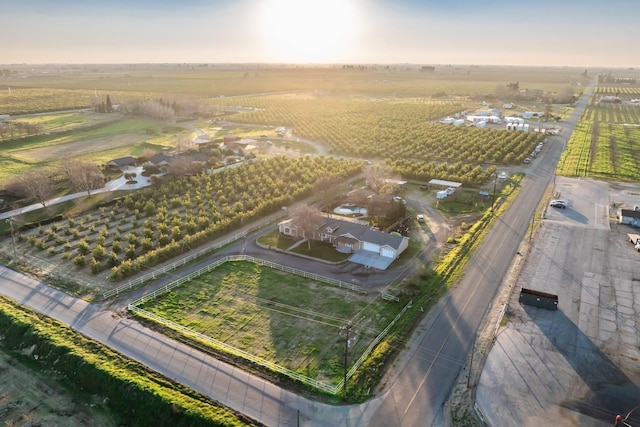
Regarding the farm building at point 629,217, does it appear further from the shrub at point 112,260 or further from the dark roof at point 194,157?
the dark roof at point 194,157

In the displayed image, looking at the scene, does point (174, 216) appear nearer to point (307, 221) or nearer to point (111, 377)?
point (307, 221)

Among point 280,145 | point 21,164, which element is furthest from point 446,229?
point 21,164

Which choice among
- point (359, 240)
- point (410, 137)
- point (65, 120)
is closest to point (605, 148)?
point (410, 137)

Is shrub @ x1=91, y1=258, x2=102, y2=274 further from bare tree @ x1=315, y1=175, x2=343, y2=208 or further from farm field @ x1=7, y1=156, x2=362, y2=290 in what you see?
bare tree @ x1=315, y1=175, x2=343, y2=208

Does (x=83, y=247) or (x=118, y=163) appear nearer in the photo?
(x=83, y=247)

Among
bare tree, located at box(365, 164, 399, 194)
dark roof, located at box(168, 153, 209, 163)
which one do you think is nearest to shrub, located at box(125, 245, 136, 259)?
bare tree, located at box(365, 164, 399, 194)

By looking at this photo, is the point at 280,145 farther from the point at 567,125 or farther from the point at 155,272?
the point at 567,125
